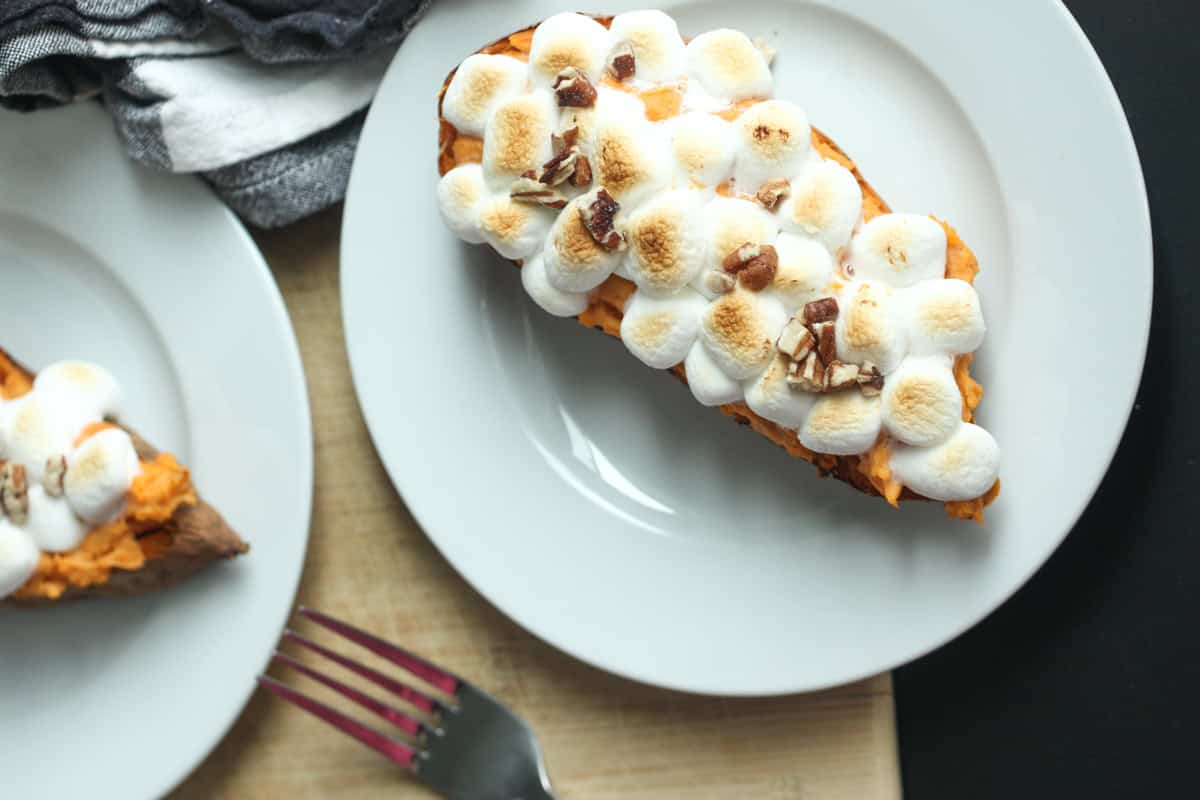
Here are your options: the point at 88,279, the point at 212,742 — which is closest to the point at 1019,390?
the point at 212,742

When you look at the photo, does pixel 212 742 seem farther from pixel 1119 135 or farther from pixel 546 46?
pixel 1119 135

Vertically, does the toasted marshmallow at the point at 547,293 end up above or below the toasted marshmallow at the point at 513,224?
below

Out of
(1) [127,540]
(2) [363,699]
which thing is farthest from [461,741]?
(1) [127,540]

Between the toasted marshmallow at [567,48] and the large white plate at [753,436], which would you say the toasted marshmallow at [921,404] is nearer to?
the large white plate at [753,436]

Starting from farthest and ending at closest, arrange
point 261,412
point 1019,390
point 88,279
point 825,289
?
point 88,279 < point 261,412 < point 1019,390 < point 825,289

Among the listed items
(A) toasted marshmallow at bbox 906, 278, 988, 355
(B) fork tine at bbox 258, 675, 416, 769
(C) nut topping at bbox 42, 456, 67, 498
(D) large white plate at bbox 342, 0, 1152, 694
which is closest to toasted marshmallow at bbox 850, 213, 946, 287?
(A) toasted marshmallow at bbox 906, 278, 988, 355

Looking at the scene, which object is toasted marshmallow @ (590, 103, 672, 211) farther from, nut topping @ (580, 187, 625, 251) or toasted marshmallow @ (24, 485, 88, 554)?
toasted marshmallow @ (24, 485, 88, 554)

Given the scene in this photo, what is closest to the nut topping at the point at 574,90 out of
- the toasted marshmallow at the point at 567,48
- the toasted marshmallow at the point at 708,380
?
the toasted marshmallow at the point at 567,48
